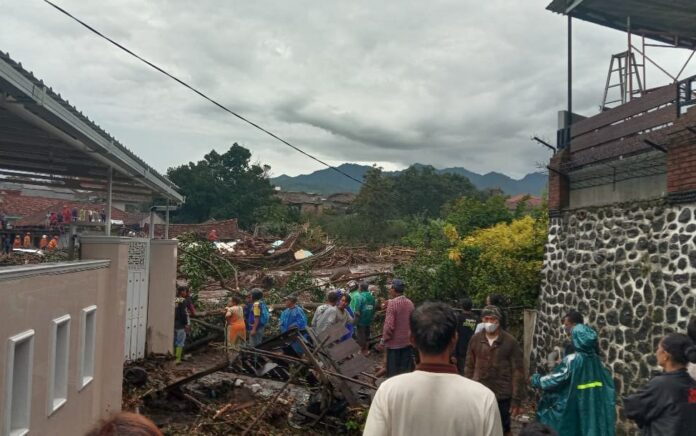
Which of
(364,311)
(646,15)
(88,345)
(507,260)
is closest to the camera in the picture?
(88,345)

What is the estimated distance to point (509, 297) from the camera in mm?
11336

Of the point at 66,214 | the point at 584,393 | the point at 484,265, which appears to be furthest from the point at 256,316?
the point at 584,393

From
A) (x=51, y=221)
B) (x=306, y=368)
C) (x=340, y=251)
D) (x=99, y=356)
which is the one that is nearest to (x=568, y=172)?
(x=306, y=368)

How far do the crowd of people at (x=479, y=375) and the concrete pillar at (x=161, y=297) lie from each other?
216 mm

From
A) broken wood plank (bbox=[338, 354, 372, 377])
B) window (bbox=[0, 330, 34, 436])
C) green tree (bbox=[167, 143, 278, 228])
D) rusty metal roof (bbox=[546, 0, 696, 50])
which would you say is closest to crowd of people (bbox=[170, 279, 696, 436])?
broken wood plank (bbox=[338, 354, 372, 377])

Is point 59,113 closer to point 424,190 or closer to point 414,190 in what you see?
point 414,190

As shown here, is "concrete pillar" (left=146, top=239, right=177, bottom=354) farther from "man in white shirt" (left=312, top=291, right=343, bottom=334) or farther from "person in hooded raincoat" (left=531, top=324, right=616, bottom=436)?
"person in hooded raincoat" (left=531, top=324, right=616, bottom=436)

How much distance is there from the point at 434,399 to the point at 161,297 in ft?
34.0

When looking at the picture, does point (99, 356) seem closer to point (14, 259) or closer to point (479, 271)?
point (14, 259)

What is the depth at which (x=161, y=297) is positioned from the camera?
1223cm

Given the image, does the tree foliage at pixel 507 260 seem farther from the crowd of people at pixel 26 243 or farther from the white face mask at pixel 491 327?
the crowd of people at pixel 26 243

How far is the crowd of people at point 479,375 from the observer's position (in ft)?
9.06

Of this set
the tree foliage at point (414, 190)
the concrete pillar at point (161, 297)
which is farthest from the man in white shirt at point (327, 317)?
the tree foliage at point (414, 190)

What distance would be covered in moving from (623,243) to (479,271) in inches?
178
